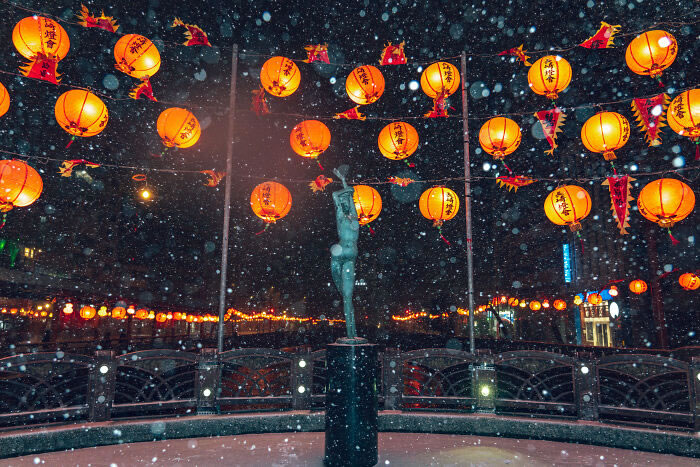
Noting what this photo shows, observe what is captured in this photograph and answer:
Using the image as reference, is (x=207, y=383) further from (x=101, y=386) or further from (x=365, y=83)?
(x=365, y=83)

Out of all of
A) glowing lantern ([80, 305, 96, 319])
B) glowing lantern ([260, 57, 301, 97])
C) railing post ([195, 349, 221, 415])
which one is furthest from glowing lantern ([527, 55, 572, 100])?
glowing lantern ([80, 305, 96, 319])

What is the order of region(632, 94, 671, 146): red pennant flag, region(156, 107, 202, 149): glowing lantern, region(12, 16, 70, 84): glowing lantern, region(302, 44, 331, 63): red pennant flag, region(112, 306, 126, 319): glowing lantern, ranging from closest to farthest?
region(12, 16, 70, 84): glowing lantern → region(632, 94, 671, 146): red pennant flag → region(156, 107, 202, 149): glowing lantern → region(302, 44, 331, 63): red pennant flag → region(112, 306, 126, 319): glowing lantern

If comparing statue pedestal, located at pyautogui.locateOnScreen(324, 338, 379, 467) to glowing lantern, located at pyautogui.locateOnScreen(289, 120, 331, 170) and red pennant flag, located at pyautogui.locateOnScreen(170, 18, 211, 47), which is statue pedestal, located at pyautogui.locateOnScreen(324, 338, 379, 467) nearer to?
glowing lantern, located at pyautogui.locateOnScreen(289, 120, 331, 170)

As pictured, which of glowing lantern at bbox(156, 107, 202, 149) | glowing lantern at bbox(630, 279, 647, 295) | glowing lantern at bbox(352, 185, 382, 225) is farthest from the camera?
glowing lantern at bbox(630, 279, 647, 295)

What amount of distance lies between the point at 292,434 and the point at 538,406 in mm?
4185

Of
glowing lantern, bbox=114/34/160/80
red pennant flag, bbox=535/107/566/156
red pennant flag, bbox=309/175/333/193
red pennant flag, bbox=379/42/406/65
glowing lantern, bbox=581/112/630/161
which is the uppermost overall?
red pennant flag, bbox=379/42/406/65

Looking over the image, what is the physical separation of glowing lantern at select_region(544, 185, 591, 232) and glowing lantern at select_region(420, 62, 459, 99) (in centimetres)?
299

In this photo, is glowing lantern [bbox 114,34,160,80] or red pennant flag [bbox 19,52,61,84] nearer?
red pennant flag [bbox 19,52,61,84]

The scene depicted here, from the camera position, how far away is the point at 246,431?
A: 7195 mm

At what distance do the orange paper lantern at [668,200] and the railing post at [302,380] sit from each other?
22.2 ft

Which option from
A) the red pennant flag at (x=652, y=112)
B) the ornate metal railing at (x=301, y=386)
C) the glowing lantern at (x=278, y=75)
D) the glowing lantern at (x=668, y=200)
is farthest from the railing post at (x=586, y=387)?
the glowing lantern at (x=278, y=75)

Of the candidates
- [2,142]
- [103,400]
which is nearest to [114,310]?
[2,142]

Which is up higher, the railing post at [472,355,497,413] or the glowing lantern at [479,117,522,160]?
the glowing lantern at [479,117,522,160]

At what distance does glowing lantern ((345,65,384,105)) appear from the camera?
8219 millimetres
